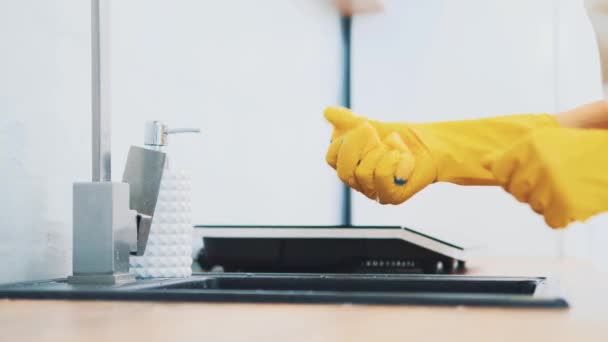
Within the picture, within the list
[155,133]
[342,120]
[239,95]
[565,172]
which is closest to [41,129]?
[155,133]

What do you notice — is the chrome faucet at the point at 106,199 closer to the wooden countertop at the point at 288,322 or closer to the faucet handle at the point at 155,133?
the faucet handle at the point at 155,133

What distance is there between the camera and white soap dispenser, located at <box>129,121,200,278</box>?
3.65 feet

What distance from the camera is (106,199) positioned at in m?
0.99

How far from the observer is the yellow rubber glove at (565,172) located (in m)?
0.67

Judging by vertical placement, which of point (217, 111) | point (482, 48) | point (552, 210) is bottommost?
point (552, 210)

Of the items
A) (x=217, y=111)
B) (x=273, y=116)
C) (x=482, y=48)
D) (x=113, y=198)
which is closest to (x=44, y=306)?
(x=113, y=198)

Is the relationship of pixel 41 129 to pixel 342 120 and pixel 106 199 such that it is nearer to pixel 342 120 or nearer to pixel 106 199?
pixel 106 199

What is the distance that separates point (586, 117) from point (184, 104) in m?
0.77

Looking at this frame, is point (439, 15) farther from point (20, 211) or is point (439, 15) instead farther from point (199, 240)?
point (20, 211)

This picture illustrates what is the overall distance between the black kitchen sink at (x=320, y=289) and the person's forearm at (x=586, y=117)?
0.66 feet

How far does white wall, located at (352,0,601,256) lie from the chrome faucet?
1.40 metres

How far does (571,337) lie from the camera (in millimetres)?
589

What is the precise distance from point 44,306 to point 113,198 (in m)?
0.19

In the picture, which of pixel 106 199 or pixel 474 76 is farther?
pixel 474 76
